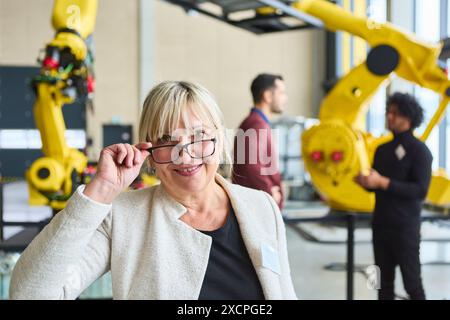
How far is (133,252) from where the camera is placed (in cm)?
108

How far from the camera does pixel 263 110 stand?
337cm

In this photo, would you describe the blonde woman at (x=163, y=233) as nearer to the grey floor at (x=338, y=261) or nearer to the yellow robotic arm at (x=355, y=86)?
the grey floor at (x=338, y=261)

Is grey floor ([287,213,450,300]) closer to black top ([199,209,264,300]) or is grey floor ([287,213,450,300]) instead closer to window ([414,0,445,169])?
window ([414,0,445,169])

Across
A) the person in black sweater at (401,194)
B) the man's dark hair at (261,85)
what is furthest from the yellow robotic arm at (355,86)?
the person in black sweater at (401,194)

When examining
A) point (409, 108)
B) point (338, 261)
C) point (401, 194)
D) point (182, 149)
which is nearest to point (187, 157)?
point (182, 149)

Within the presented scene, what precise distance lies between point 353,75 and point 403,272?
2.50 m

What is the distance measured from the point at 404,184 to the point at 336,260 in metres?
3.00

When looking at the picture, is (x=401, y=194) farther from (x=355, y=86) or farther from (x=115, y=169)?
(x=355, y=86)

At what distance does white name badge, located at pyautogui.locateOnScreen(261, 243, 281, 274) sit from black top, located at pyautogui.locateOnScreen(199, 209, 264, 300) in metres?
0.04

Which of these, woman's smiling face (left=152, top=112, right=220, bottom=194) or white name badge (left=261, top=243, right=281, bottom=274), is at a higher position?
woman's smiling face (left=152, top=112, right=220, bottom=194)

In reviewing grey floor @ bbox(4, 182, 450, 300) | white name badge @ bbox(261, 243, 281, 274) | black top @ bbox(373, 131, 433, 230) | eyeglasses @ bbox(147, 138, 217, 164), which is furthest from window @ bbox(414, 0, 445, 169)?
eyeglasses @ bbox(147, 138, 217, 164)

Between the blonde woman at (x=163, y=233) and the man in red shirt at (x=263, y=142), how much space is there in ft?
5.44

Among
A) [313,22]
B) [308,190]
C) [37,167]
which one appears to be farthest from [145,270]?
[308,190]

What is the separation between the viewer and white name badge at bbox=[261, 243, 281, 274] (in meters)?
1.15
